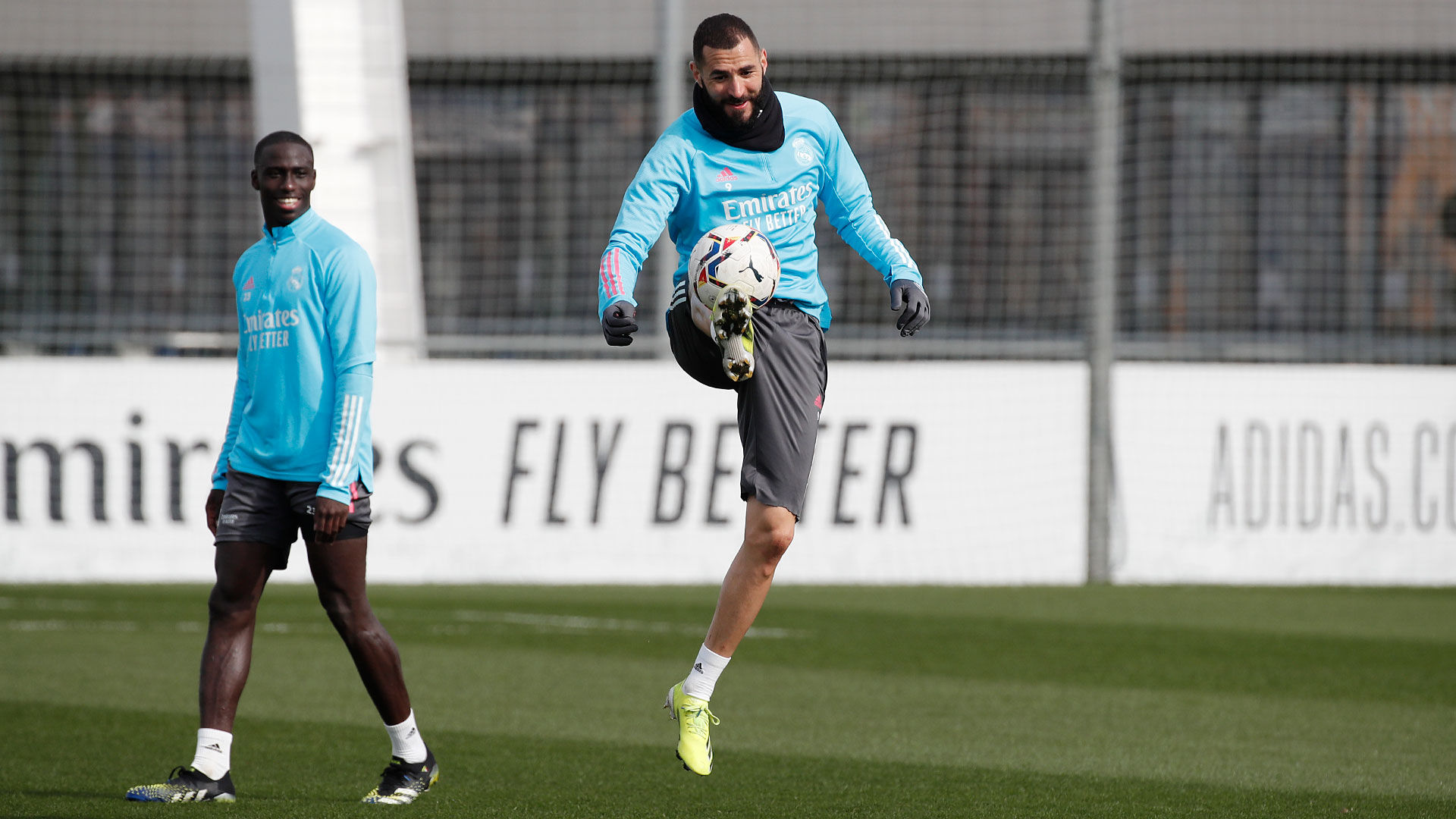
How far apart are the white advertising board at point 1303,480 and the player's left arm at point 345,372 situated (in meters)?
7.71

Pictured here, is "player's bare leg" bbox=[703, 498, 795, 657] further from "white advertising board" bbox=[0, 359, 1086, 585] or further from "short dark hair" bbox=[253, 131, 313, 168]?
"white advertising board" bbox=[0, 359, 1086, 585]

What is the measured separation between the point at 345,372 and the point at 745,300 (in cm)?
112

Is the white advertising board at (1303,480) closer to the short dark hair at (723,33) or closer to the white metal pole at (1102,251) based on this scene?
the white metal pole at (1102,251)

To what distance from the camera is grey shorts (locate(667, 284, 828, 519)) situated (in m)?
4.85

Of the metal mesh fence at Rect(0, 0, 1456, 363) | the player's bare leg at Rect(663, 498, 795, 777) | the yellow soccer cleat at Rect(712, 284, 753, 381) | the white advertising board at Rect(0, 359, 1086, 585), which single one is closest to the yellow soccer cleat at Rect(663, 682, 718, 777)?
the player's bare leg at Rect(663, 498, 795, 777)

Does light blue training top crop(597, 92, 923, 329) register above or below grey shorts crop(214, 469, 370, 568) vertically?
above

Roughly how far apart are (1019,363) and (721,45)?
24.4 ft

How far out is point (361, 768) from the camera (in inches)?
219

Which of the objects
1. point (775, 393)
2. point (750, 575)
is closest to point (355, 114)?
point (775, 393)

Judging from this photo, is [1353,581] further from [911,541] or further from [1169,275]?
[1169,275]

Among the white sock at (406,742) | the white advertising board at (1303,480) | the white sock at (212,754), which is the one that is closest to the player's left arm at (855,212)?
the white sock at (406,742)

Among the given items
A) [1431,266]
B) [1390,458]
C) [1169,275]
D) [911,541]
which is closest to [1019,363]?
[911,541]

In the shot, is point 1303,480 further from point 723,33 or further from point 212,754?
point 212,754

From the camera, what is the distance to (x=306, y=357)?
486cm
